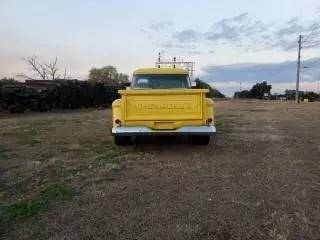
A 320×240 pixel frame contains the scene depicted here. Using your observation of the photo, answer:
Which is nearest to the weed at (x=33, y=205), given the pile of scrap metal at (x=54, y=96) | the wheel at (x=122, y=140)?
the wheel at (x=122, y=140)

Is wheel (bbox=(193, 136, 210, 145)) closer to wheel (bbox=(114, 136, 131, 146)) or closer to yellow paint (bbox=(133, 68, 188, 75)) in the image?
wheel (bbox=(114, 136, 131, 146))

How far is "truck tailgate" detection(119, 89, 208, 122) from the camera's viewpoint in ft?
37.6

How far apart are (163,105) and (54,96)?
65.0ft

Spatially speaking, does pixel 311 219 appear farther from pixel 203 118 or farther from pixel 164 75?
pixel 164 75

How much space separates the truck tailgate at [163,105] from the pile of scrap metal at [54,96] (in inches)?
534

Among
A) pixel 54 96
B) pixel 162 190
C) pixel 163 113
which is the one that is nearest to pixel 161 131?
pixel 163 113

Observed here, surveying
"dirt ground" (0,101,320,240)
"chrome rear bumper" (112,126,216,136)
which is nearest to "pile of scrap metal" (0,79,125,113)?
"chrome rear bumper" (112,126,216,136)

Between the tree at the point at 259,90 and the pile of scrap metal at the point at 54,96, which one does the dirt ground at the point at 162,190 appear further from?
the tree at the point at 259,90

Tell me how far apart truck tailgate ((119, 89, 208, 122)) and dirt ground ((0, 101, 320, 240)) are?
2.45 ft

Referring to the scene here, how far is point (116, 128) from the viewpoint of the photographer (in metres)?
11.5

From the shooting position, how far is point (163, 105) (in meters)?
11.5

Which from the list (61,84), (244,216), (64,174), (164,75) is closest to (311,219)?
(244,216)

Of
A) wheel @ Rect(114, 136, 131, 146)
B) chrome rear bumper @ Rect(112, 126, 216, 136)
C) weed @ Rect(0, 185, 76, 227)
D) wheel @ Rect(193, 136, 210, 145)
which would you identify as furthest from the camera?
wheel @ Rect(114, 136, 131, 146)

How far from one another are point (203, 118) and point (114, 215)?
216 inches
